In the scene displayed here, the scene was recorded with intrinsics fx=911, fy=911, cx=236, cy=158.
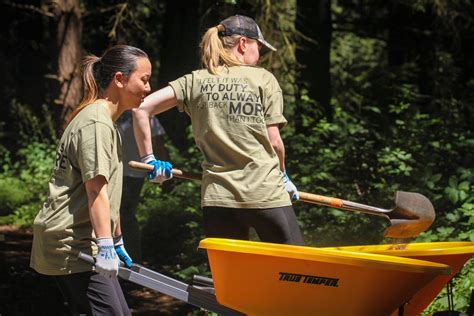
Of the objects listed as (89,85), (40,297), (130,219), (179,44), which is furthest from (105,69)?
(179,44)

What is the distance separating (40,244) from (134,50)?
1.02 m

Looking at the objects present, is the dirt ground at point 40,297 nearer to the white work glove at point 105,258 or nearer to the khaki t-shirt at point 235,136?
the khaki t-shirt at point 235,136

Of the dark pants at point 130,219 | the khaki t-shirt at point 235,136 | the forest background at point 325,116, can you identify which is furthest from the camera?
the forest background at point 325,116

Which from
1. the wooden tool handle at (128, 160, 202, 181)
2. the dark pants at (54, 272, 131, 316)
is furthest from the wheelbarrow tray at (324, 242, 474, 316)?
the dark pants at (54, 272, 131, 316)

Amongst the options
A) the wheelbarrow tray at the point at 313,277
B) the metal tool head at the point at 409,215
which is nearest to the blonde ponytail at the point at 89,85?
the wheelbarrow tray at the point at 313,277

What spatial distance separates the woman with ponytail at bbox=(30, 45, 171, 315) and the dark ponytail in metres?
0.07

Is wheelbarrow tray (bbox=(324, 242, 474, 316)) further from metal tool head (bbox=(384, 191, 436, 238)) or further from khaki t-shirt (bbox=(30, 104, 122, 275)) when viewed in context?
khaki t-shirt (bbox=(30, 104, 122, 275))

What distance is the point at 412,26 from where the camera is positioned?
16797 millimetres

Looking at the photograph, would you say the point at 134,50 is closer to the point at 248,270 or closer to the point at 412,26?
the point at 248,270

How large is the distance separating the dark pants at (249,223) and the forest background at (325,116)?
5.56 feet

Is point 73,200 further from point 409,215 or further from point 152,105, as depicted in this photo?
point 409,215

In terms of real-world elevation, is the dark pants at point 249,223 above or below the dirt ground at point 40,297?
above

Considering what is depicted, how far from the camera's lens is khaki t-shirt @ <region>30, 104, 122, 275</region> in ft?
13.3

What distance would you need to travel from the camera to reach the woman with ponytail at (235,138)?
4.74 meters
